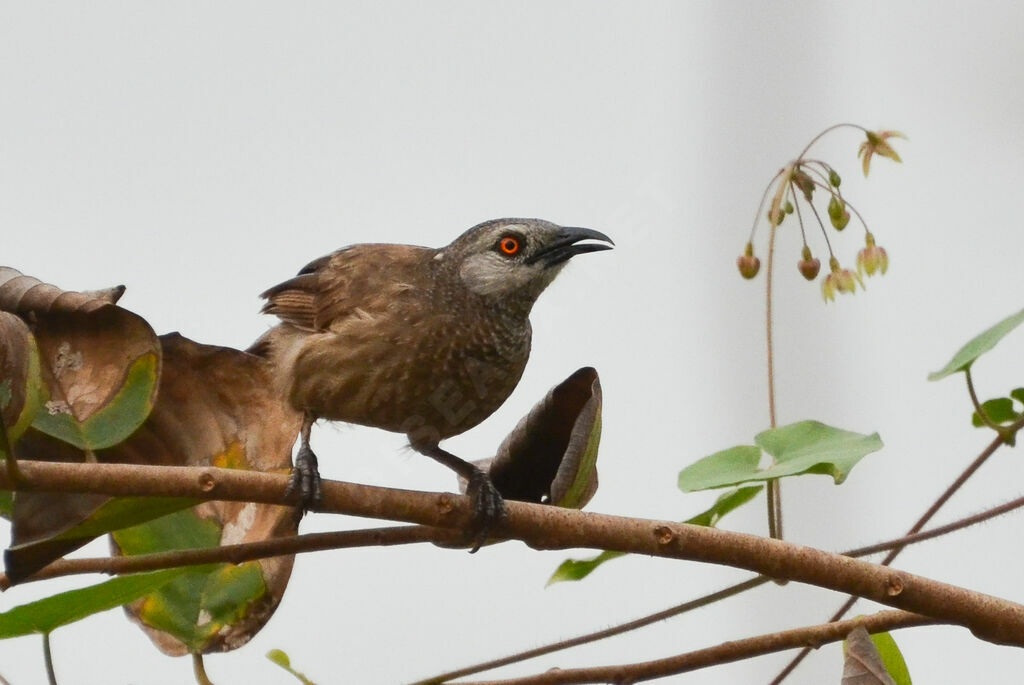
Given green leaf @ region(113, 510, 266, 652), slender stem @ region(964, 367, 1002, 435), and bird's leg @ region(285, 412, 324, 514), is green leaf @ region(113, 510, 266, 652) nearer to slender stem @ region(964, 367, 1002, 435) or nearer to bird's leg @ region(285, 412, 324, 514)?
bird's leg @ region(285, 412, 324, 514)

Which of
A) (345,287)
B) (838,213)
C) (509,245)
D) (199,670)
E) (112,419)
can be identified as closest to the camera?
(112,419)

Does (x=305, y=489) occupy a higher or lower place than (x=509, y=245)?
lower

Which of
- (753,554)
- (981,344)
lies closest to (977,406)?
(981,344)

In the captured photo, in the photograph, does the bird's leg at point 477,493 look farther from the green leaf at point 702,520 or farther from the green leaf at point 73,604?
the green leaf at point 73,604

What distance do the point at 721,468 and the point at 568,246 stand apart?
94cm

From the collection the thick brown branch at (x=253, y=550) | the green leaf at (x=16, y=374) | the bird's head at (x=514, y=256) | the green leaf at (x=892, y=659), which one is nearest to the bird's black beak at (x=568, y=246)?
the bird's head at (x=514, y=256)

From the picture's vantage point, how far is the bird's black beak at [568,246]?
8.66ft

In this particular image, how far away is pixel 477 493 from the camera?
1986 mm

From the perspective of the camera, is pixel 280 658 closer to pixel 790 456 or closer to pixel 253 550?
pixel 253 550

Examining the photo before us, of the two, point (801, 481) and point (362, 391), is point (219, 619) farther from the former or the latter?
point (801, 481)

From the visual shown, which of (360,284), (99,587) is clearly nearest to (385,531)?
(99,587)

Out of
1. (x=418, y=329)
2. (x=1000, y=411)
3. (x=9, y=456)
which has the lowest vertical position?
(x=9, y=456)

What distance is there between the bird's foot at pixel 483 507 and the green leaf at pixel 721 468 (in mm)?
295

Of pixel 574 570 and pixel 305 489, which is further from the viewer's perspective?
pixel 574 570
